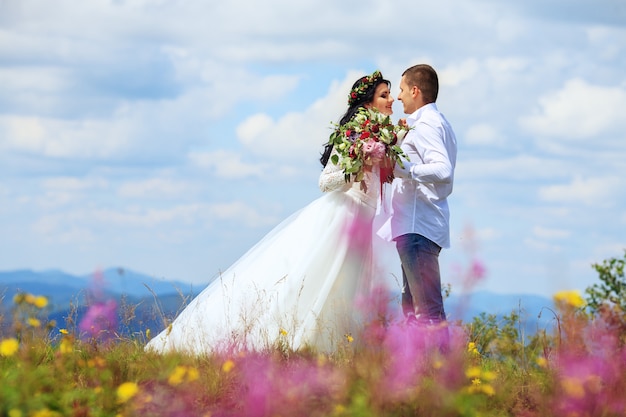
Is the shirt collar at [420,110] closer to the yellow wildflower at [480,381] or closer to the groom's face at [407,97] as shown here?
the groom's face at [407,97]

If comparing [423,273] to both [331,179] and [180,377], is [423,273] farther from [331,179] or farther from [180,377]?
[180,377]

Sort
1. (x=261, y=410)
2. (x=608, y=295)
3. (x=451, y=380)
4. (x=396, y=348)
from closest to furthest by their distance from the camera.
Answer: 1. (x=261, y=410)
2. (x=451, y=380)
3. (x=396, y=348)
4. (x=608, y=295)

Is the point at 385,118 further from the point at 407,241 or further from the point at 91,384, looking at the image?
the point at 91,384

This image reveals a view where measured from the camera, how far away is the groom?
7.28m

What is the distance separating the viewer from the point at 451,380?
591 centimetres

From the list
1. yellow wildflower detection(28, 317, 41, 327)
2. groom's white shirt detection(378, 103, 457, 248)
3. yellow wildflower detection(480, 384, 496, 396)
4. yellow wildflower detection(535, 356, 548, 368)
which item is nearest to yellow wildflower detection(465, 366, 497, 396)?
yellow wildflower detection(480, 384, 496, 396)

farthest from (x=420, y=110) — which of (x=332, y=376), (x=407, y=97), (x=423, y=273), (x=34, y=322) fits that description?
(x=34, y=322)

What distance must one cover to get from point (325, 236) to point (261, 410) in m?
3.14

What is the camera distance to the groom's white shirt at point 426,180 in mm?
7246

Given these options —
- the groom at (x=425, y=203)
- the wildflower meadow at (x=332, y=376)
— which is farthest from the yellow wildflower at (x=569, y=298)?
the groom at (x=425, y=203)

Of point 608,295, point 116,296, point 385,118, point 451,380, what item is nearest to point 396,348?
point 451,380

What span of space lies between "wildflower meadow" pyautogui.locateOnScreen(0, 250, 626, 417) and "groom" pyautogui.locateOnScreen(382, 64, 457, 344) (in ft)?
1.18

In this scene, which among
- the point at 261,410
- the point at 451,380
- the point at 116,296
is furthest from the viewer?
the point at 116,296

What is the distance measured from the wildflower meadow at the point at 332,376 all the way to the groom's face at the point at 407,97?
6.34 feet
